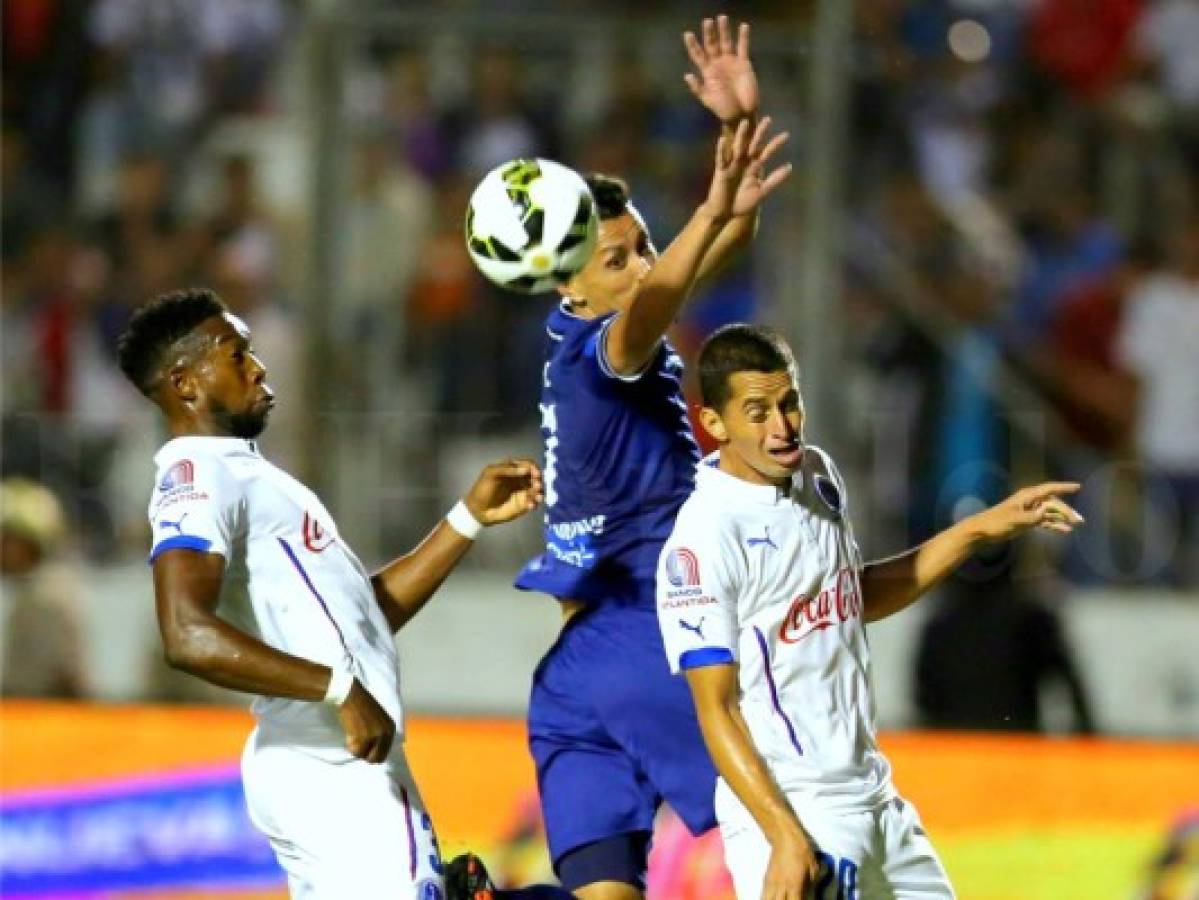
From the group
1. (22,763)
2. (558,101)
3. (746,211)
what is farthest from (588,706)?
(558,101)

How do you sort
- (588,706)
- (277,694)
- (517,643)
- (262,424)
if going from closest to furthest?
(277,694)
(262,424)
(588,706)
(517,643)

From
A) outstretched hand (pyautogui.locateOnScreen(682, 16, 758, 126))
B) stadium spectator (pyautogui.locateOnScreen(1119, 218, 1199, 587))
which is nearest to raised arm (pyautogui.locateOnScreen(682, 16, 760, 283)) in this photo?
outstretched hand (pyautogui.locateOnScreen(682, 16, 758, 126))

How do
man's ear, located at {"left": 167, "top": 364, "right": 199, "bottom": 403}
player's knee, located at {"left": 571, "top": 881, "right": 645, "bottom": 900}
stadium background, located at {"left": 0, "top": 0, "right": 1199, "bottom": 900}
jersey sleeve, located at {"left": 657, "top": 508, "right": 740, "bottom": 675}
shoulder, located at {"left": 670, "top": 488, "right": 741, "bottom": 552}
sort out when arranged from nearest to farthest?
jersey sleeve, located at {"left": 657, "top": 508, "right": 740, "bottom": 675} < shoulder, located at {"left": 670, "top": 488, "right": 741, "bottom": 552} < man's ear, located at {"left": 167, "top": 364, "right": 199, "bottom": 403} < player's knee, located at {"left": 571, "top": 881, "right": 645, "bottom": 900} < stadium background, located at {"left": 0, "top": 0, "right": 1199, "bottom": 900}

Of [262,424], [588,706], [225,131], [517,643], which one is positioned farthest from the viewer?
[225,131]

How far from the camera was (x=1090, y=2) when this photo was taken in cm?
1233

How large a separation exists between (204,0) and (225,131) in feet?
2.38

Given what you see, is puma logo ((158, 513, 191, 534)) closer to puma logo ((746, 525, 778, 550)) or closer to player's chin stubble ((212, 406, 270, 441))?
player's chin stubble ((212, 406, 270, 441))

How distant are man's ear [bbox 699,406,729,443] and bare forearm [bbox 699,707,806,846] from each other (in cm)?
62

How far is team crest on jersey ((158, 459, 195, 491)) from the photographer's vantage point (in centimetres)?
562

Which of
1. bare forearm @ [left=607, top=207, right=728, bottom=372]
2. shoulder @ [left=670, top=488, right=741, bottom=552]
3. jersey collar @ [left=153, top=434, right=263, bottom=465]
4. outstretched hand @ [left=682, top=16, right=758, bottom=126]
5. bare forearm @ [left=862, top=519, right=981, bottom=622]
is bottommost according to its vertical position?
bare forearm @ [left=862, top=519, right=981, bottom=622]

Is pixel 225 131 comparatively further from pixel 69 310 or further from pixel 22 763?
pixel 22 763

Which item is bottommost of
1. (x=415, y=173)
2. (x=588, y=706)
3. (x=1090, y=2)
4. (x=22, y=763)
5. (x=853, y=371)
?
(x=22, y=763)

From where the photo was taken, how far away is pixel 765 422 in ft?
18.5

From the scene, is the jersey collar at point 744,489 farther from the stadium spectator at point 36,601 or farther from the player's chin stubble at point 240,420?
the stadium spectator at point 36,601
